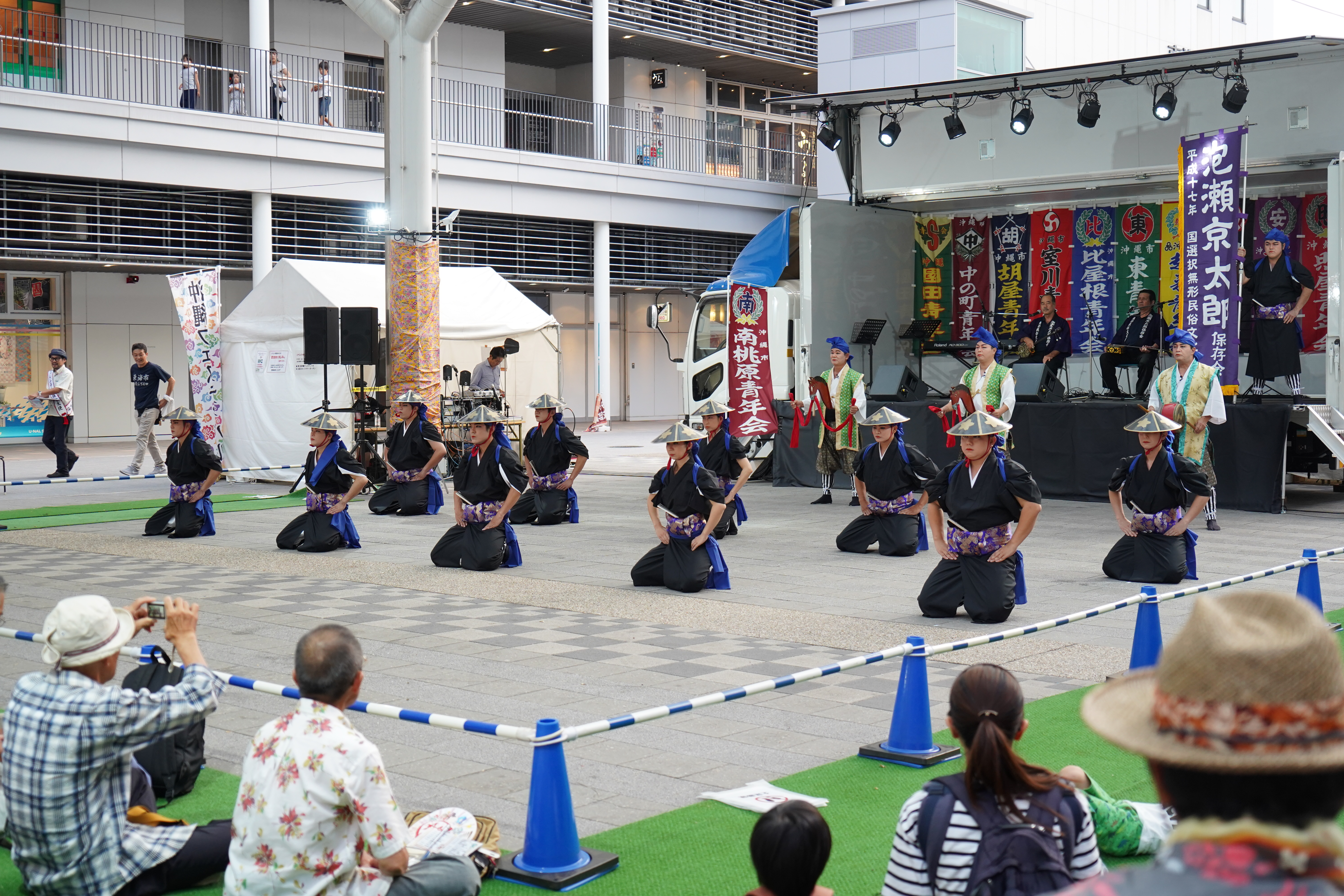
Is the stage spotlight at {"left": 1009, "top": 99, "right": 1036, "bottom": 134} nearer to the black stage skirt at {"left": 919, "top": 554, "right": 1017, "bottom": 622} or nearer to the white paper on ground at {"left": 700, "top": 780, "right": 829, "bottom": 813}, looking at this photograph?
the black stage skirt at {"left": 919, "top": 554, "right": 1017, "bottom": 622}

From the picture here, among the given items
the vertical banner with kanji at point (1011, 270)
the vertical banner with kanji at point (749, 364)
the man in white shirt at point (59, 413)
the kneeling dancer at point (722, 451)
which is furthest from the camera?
the vertical banner with kanji at point (1011, 270)

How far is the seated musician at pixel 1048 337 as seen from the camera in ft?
58.3

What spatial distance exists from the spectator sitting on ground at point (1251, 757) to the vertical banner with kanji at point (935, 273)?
17659 millimetres

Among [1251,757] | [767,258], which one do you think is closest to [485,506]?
[767,258]

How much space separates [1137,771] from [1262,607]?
4.03m

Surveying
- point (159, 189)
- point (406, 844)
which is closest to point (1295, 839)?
point (406, 844)

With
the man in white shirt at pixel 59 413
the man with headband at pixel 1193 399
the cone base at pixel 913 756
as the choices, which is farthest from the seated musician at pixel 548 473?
the cone base at pixel 913 756

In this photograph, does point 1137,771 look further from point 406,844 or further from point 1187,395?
point 1187,395

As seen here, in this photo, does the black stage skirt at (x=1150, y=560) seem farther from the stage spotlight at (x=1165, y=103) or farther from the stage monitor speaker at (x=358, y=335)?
the stage monitor speaker at (x=358, y=335)

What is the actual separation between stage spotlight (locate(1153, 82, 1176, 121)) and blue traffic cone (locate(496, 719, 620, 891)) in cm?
1256

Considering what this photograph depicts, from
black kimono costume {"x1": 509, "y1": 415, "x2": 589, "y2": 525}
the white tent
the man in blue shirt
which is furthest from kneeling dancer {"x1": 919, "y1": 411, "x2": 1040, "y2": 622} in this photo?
the man in blue shirt

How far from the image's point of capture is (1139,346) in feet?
54.3

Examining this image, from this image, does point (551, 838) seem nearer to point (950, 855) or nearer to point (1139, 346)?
point (950, 855)

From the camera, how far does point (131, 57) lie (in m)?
21.5
